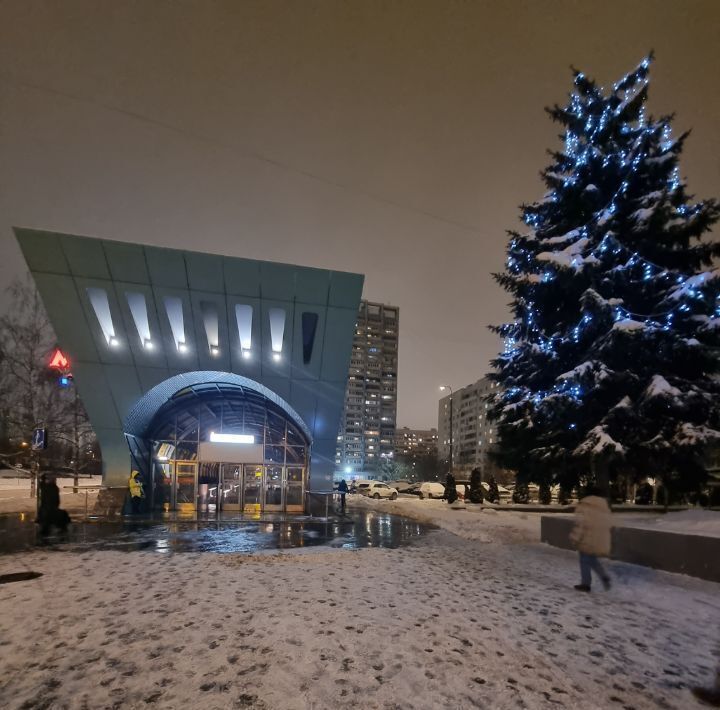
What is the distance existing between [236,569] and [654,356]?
38.0 ft

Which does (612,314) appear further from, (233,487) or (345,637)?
(233,487)

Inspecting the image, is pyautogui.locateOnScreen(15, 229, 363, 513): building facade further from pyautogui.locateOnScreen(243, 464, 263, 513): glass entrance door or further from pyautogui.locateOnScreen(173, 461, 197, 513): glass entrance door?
pyautogui.locateOnScreen(243, 464, 263, 513): glass entrance door

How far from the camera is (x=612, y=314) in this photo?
12.7m

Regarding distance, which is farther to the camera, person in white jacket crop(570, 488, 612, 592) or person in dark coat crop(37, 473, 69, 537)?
person in dark coat crop(37, 473, 69, 537)

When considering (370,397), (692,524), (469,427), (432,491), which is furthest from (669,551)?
(469,427)

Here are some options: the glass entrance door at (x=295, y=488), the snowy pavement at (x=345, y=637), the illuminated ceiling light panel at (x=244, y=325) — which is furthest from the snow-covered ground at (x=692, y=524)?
the glass entrance door at (x=295, y=488)

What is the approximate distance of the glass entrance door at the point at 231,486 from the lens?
A: 24.6 metres

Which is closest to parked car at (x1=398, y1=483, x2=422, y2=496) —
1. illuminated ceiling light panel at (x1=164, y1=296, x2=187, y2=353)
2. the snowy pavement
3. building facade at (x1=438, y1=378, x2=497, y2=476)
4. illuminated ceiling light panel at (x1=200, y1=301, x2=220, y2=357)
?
illuminated ceiling light panel at (x1=200, y1=301, x2=220, y2=357)

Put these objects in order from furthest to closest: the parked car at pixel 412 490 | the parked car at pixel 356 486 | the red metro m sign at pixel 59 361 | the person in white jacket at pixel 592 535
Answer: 1. the parked car at pixel 412 490
2. the parked car at pixel 356 486
3. the red metro m sign at pixel 59 361
4. the person in white jacket at pixel 592 535

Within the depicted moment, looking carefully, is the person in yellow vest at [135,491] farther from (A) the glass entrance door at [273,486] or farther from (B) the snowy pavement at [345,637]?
(B) the snowy pavement at [345,637]

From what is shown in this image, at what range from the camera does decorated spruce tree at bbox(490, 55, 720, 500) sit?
12.4 meters

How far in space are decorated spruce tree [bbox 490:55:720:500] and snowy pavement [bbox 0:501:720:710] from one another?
4281 mm

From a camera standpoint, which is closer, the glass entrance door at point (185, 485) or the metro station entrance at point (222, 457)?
the metro station entrance at point (222, 457)

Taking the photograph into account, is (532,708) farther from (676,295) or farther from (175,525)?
(175,525)
